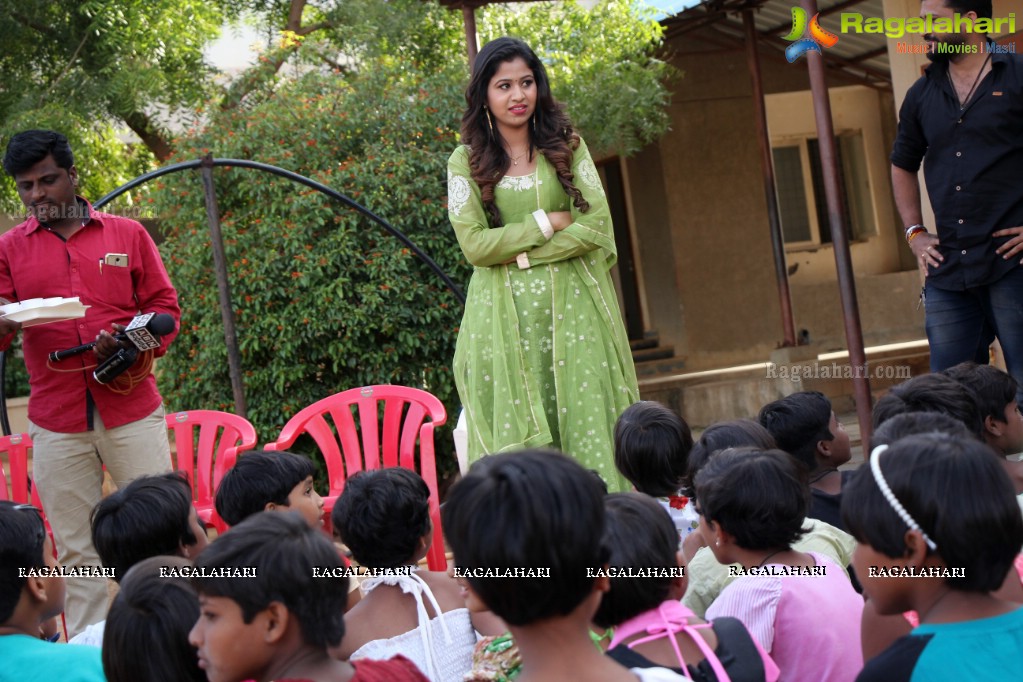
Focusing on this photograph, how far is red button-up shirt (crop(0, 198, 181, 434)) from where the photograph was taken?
416cm

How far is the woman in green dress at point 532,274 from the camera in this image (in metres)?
4.04

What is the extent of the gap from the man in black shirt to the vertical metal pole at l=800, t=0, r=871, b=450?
1084mm

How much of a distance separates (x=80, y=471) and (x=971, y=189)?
3332 millimetres

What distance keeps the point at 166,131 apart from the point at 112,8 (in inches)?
47.2

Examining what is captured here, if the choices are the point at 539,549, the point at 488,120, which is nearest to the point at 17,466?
the point at 488,120

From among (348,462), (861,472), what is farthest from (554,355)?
(861,472)

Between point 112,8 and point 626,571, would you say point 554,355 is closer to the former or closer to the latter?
point 626,571

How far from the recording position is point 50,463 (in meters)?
4.16

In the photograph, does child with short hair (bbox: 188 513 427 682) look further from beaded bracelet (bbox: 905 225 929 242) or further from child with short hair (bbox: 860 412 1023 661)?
beaded bracelet (bbox: 905 225 929 242)

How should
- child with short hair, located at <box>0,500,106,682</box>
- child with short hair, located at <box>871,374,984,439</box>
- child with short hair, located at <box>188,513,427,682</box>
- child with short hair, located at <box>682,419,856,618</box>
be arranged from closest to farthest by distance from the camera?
child with short hair, located at <box>188,513,427,682</box>
child with short hair, located at <box>0,500,106,682</box>
child with short hair, located at <box>682,419,856,618</box>
child with short hair, located at <box>871,374,984,439</box>

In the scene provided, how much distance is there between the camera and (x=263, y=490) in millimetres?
3303

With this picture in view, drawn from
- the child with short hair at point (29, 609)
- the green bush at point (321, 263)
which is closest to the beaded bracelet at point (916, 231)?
the child with short hair at point (29, 609)

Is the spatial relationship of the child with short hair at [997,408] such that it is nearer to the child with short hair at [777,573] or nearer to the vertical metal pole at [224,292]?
the child with short hair at [777,573]

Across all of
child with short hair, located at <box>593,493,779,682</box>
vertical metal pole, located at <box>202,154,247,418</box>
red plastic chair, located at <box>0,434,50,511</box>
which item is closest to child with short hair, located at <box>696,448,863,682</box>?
child with short hair, located at <box>593,493,779,682</box>
